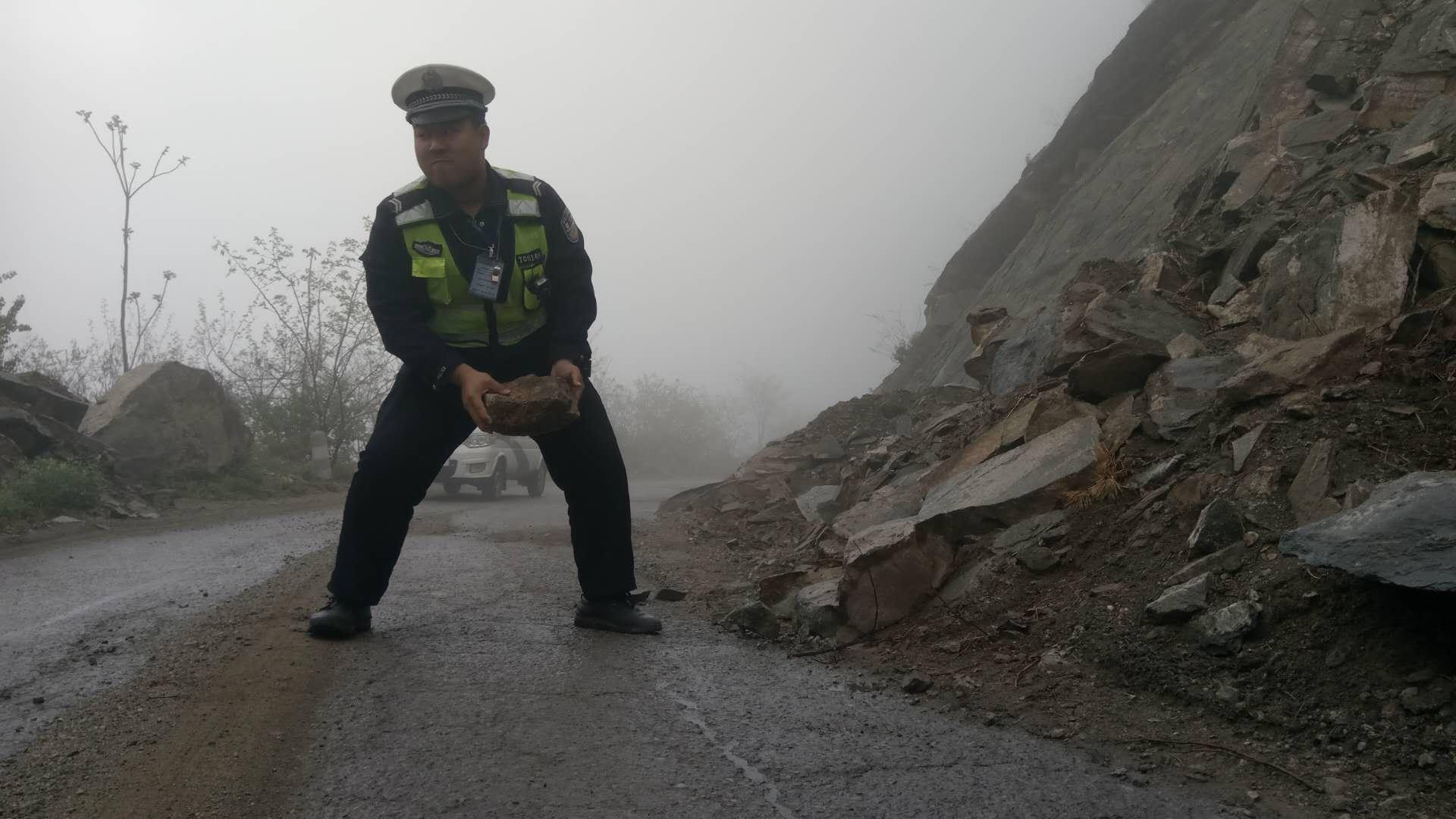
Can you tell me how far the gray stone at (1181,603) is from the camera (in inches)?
120

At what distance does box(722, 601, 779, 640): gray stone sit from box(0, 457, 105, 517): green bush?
757 centimetres

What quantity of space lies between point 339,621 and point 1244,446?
133 inches

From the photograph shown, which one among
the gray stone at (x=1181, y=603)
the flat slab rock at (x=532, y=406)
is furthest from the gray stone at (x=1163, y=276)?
the flat slab rock at (x=532, y=406)

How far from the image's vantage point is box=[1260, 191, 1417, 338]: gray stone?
4465 millimetres

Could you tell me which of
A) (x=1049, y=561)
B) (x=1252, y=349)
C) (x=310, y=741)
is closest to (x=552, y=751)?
(x=310, y=741)

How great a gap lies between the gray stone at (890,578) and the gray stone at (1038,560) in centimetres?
34

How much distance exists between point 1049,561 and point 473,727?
2162 millimetres

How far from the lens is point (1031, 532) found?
4.02 metres

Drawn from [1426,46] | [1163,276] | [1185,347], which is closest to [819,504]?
[1163,276]

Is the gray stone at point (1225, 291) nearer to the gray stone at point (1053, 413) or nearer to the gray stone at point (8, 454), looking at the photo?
the gray stone at point (1053, 413)

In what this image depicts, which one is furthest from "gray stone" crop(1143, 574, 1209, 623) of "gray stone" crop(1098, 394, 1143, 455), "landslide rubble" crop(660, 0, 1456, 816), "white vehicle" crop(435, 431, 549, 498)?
"white vehicle" crop(435, 431, 549, 498)

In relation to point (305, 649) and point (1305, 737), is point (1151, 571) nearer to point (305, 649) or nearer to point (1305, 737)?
point (1305, 737)

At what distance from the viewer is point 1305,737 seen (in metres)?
2.45

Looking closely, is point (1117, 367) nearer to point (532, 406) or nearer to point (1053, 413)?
point (1053, 413)
